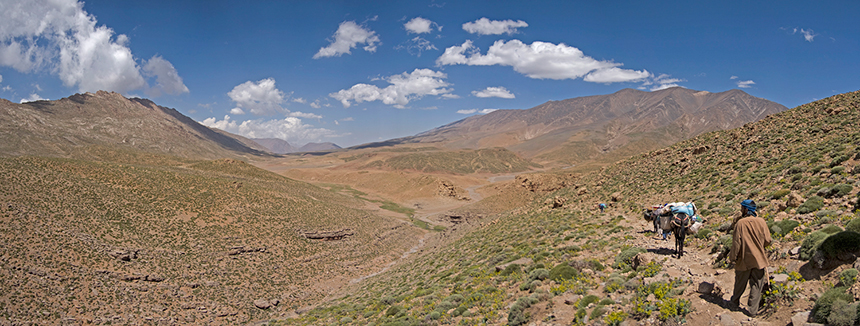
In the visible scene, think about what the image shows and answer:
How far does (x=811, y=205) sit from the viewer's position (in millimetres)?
10680

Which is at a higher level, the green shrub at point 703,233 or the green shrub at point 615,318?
the green shrub at point 703,233

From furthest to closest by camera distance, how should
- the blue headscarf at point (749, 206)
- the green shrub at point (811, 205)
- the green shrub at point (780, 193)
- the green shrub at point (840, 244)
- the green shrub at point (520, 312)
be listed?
the green shrub at point (780, 193) < the green shrub at point (811, 205) < the green shrub at point (520, 312) < the blue headscarf at point (749, 206) < the green shrub at point (840, 244)

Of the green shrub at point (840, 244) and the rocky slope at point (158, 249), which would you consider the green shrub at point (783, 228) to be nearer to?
the green shrub at point (840, 244)

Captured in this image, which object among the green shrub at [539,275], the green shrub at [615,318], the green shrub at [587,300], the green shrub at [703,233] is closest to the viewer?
the green shrub at [615,318]

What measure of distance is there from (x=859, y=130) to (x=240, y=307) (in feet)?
124

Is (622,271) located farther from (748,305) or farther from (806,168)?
(806,168)

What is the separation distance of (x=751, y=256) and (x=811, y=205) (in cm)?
632

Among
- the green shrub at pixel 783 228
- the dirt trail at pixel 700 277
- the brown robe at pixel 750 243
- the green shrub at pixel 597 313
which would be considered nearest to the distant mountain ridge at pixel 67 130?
the green shrub at pixel 597 313

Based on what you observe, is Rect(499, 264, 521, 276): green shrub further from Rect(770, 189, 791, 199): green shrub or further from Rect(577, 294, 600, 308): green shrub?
Rect(770, 189, 791, 199): green shrub

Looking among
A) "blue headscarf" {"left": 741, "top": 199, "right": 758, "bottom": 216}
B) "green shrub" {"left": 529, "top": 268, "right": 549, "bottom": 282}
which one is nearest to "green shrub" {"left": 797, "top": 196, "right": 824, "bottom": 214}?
"blue headscarf" {"left": 741, "top": 199, "right": 758, "bottom": 216}

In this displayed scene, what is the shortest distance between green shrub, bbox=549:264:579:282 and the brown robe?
5.12 meters

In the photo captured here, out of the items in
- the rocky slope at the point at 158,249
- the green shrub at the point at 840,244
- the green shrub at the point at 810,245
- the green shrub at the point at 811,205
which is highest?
the green shrub at the point at 811,205

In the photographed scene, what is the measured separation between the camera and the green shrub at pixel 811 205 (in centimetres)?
1061

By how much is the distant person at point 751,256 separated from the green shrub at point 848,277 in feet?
3.02
